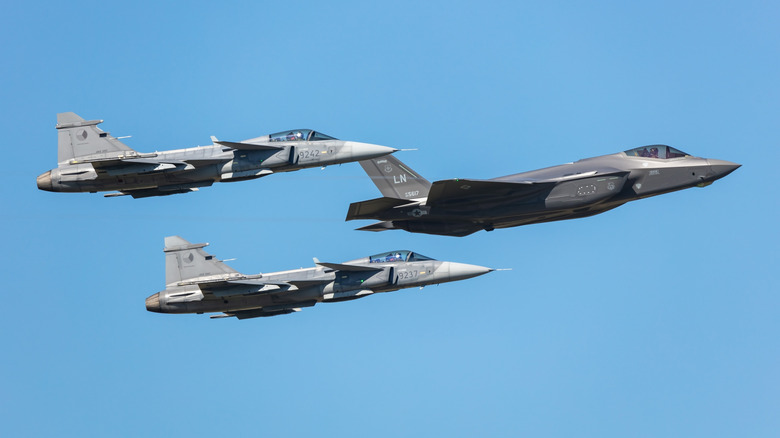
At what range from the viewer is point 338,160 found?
163ft

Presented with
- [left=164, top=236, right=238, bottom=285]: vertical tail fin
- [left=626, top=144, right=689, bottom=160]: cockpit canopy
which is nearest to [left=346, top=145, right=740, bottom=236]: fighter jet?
[left=626, top=144, right=689, bottom=160]: cockpit canopy

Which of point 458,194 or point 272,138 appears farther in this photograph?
point 272,138

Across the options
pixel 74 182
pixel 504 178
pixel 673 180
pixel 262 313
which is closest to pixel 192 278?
pixel 262 313

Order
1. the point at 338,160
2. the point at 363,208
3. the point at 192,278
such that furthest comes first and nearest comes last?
the point at 192,278
the point at 338,160
the point at 363,208

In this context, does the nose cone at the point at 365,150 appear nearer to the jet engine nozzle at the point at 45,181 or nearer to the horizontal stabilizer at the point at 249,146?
the horizontal stabilizer at the point at 249,146

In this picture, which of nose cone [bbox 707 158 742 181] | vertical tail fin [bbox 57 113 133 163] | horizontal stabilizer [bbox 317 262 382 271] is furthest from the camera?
vertical tail fin [bbox 57 113 133 163]

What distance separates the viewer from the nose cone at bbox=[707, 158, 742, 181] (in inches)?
1865

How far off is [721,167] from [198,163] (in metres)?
18.1

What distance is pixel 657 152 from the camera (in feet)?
159

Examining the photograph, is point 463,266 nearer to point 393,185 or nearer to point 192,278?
point 393,185

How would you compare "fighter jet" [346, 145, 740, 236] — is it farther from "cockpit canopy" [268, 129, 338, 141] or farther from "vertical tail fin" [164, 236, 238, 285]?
"vertical tail fin" [164, 236, 238, 285]

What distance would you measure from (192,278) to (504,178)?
13.4 m

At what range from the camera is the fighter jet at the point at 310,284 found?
50500mm

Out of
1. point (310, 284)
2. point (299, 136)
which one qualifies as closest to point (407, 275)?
point (310, 284)
